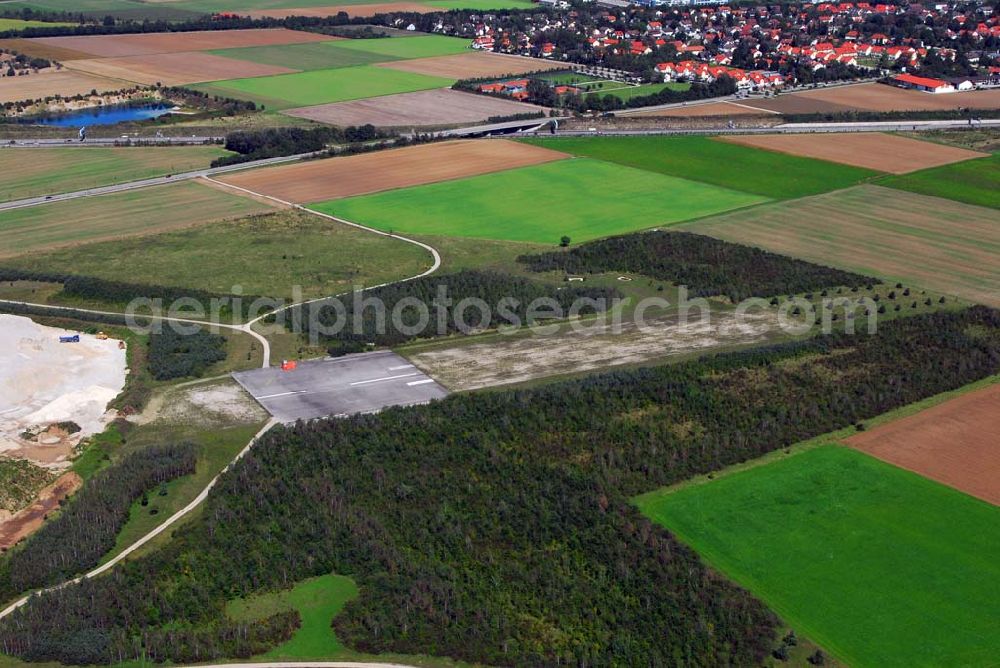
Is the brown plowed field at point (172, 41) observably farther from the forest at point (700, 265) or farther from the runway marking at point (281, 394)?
the runway marking at point (281, 394)

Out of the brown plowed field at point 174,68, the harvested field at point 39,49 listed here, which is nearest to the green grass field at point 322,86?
the brown plowed field at point 174,68

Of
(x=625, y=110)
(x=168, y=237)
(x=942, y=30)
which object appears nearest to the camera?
(x=168, y=237)

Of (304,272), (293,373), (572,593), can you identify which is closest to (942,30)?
(304,272)

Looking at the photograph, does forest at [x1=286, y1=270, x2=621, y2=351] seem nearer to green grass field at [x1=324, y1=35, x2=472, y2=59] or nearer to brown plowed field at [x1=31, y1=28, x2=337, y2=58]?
green grass field at [x1=324, y1=35, x2=472, y2=59]

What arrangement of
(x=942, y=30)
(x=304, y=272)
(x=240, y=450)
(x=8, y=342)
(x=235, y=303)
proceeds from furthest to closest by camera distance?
(x=942, y=30) → (x=304, y=272) → (x=235, y=303) → (x=8, y=342) → (x=240, y=450)

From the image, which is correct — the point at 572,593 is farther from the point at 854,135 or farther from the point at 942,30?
the point at 942,30

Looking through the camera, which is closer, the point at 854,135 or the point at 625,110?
the point at 854,135

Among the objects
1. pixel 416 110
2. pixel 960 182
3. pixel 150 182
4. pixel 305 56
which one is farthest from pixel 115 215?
pixel 305 56
